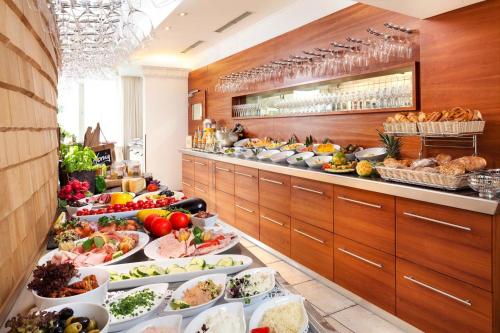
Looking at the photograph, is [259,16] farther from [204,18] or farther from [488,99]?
[488,99]

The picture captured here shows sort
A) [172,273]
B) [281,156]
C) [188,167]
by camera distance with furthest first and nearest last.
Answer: [188,167]
[281,156]
[172,273]

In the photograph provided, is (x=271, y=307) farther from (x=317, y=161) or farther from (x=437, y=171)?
(x=317, y=161)

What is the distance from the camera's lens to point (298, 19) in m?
4.68

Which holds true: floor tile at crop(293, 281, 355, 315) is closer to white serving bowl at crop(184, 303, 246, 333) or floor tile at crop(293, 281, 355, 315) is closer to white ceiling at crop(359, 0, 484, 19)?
white serving bowl at crop(184, 303, 246, 333)

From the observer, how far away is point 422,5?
2.71m

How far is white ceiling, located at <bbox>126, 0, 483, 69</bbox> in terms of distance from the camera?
280 centimetres

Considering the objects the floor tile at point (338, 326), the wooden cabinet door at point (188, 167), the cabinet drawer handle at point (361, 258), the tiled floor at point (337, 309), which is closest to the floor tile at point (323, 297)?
the tiled floor at point (337, 309)

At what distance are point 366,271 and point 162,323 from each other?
2.33 metres

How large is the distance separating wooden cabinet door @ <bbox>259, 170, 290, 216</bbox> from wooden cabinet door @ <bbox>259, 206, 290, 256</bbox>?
2.9 inches

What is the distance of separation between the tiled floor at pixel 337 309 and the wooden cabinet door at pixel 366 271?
11 cm

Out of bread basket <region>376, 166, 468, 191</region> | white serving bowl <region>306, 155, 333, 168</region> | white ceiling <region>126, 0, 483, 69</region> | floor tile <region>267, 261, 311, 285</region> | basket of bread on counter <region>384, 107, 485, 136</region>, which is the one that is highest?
white ceiling <region>126, 0, 483, 69</region>

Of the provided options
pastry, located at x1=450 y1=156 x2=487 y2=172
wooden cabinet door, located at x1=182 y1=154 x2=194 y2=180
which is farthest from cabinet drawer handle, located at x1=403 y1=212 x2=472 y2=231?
wooden cabinet door, located at x1=182 y1=154 x2=194 y2=180

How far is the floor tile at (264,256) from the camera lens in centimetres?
407

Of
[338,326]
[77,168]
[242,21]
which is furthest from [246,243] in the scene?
[242,21]
